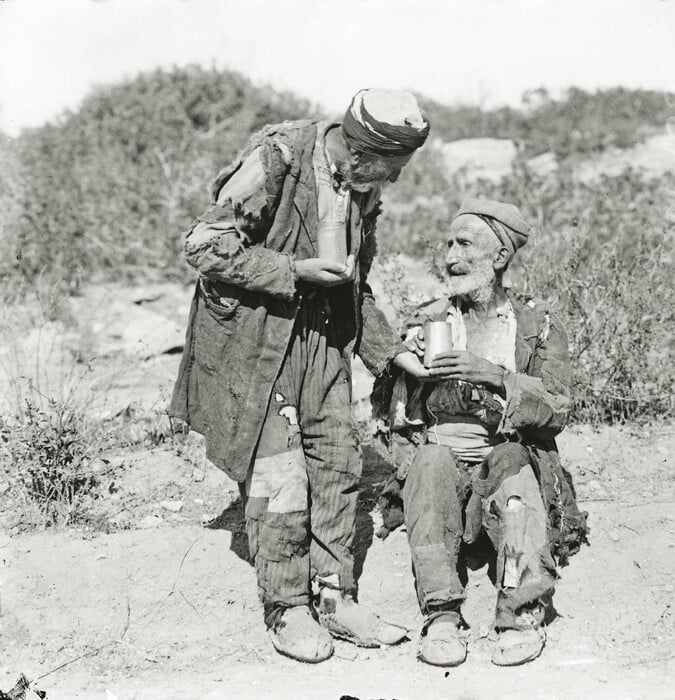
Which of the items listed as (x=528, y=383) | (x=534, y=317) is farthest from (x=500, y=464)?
(x=534, y=317)

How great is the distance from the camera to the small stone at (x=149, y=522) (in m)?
4.55

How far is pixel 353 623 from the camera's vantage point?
12.1 feet

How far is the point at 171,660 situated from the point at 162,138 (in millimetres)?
7986

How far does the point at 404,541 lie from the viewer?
434 cm

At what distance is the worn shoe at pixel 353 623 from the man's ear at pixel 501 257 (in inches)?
58.9

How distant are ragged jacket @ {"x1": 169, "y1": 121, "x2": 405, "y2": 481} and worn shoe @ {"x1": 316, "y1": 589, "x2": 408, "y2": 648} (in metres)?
0.65

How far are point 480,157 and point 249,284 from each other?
26.0ft

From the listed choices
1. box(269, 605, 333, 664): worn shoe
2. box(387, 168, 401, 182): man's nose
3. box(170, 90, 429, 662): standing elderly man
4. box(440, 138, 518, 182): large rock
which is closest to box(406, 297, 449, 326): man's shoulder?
box(170, 90, 429, 662): standing elderly man

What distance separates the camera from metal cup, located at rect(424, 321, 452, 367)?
367 cm

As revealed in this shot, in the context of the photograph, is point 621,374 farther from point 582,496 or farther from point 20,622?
point 20,622

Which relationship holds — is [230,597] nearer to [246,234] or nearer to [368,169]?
[246,234]

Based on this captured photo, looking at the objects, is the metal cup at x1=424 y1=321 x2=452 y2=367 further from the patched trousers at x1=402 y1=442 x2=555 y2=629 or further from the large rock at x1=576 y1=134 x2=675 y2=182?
the large rock at x1=576 y1=134 x2=675 y2=182

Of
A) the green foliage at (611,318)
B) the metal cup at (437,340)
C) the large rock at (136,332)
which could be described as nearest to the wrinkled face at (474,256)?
the metal cup at (437,340)

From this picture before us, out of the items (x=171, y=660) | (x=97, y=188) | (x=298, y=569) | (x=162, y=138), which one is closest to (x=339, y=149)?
(x=298, y=569)
